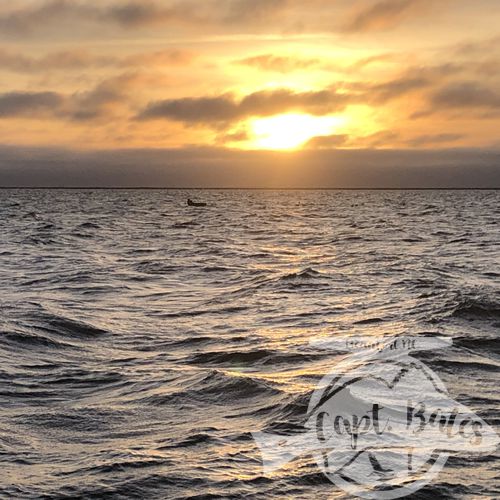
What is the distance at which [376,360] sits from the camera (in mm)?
11172

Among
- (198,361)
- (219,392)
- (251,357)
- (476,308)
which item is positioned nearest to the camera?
(219,392)

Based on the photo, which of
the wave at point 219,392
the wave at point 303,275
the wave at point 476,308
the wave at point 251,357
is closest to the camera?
the wave at point 219,392

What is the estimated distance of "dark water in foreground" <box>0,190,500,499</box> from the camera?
6867mm

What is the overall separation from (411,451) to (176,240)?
37.9 meters

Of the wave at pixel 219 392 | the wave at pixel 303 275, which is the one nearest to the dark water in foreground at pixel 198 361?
the wave at pixel 219 392

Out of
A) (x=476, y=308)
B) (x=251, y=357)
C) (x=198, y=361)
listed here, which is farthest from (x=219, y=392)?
(x=476, y=308)

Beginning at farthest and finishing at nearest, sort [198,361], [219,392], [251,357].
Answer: [251,357] → [198,361] → [219,392]

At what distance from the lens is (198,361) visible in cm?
1173

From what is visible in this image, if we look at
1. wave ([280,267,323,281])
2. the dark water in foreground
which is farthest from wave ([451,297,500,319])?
wave ([280,267,323,281])

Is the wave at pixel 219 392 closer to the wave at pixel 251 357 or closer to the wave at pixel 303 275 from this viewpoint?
the wave at pixel 251 357

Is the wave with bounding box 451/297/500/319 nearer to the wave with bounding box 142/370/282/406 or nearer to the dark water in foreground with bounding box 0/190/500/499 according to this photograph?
the dark water in foreground with bounding box 0/190/500/499

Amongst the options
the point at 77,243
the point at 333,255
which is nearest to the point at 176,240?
the point at 77,243

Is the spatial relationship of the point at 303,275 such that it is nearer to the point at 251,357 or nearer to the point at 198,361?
the point at 251,357

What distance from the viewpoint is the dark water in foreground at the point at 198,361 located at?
687cm
